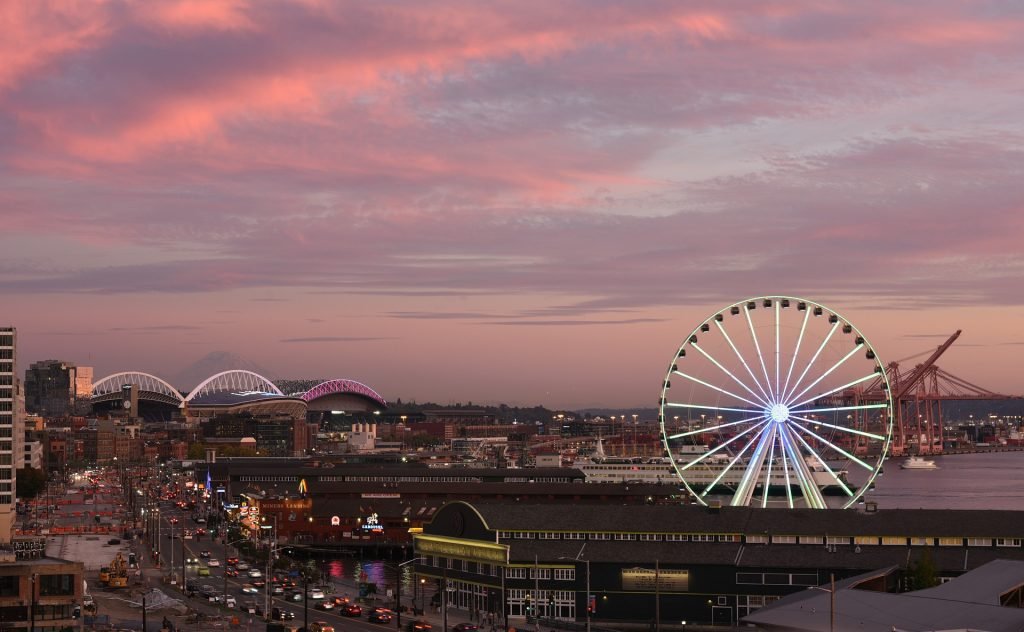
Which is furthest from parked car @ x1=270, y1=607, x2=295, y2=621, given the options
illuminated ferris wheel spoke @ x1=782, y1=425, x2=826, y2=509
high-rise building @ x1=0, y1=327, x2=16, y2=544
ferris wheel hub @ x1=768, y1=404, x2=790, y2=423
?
high-rise building @ x1=0, y1=327, x2=16, y2=544

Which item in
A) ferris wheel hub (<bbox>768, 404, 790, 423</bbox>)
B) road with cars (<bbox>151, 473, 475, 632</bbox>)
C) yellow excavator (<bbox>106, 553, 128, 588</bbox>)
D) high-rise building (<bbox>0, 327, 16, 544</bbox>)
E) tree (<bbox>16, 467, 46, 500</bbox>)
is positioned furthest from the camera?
tree (<bbox>16, 467, 46, 500</bbox>)

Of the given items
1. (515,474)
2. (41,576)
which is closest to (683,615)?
(41,576)

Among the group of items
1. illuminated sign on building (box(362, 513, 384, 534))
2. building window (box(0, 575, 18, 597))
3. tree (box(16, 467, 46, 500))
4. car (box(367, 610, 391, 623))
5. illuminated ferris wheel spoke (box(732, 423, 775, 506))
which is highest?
illuminated ferris wheel spoke (box(732, 423, 775, 506))

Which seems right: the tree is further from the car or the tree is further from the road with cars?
the car

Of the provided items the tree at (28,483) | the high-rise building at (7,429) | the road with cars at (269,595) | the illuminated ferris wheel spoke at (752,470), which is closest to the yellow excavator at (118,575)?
the road with cars at (269,595)

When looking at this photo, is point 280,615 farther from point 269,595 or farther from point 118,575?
point 118,575

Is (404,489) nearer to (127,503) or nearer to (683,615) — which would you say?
(127,503)
